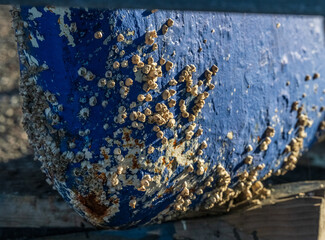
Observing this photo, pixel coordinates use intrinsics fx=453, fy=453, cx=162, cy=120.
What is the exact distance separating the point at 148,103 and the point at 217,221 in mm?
557

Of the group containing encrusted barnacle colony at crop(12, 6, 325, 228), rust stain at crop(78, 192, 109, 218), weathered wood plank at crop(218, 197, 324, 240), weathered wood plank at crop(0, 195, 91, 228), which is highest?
encrusted barnacle colony at crop(12, 6, 325, 228)

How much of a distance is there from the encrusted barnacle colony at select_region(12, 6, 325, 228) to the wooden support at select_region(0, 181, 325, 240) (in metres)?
0.12

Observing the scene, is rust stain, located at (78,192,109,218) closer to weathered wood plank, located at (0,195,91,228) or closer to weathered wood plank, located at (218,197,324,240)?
weathered wood plank, located at (0,195,91,228)

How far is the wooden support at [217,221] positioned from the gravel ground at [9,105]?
1.25ft

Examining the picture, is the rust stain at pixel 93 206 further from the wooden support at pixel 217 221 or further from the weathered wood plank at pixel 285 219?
the weathered wood plank at pixel 285 219

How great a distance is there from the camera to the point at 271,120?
142 centimetres

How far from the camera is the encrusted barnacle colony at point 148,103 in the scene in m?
1.09

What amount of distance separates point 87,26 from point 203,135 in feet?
1.43

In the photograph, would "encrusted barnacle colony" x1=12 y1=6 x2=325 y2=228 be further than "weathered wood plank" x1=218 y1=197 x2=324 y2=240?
No

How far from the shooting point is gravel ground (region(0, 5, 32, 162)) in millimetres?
1987

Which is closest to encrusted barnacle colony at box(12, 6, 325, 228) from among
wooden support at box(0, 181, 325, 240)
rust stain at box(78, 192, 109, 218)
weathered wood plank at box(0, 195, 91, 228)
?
rust stain at box(78, 192, 109, 218)

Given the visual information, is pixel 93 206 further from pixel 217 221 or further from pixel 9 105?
pixel 9 105

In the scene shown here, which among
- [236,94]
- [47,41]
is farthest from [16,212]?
[236,94]

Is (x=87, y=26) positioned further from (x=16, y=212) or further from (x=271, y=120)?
(x=16, y=212)
